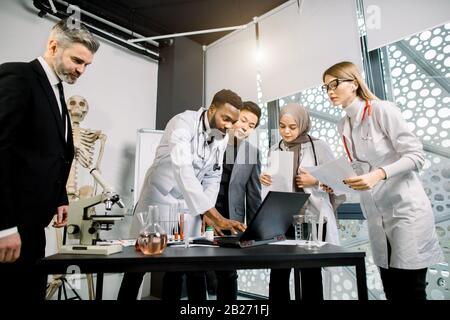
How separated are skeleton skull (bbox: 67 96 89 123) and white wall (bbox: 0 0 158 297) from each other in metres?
0.19

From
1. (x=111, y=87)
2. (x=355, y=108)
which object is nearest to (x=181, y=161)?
(x=355, y=108)

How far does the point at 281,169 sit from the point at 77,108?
2065 mm

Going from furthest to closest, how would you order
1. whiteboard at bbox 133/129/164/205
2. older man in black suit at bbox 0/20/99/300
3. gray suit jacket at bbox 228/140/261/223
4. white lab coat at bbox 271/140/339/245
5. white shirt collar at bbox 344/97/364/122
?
whiteboard at bbox 133/129/164/205, gray suit jacket at bbox 228/140/261/223, white lab coat at bbox 271/140/339/245, white shirt collar at bbox 344/97/364/122, older man in black suit at bbox 0/20/99/300

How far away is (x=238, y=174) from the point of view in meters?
2.30

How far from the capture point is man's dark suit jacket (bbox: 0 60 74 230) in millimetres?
Result: 907

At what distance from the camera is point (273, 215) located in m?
1.11

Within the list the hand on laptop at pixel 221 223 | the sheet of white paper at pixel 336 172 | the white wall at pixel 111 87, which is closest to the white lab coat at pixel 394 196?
the sheet of white paper at pixel 336 172

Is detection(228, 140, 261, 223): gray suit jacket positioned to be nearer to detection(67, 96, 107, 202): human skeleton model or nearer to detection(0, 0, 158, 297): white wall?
detection(67, 96, 107, 202): human skeleton model

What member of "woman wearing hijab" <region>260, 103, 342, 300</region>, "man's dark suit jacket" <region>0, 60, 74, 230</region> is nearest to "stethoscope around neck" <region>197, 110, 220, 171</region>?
"woman wearing hijab" <region>260, 103, 342, 300</region>

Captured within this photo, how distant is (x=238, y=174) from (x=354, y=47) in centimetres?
151

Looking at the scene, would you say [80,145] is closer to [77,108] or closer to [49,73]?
[77,108]

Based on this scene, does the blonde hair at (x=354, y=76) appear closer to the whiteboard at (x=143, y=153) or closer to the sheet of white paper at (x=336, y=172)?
the sheet of white paper at (x=336, y=172)

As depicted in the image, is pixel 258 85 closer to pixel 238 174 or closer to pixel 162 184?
pixel 238 174
